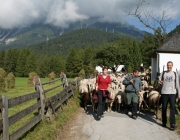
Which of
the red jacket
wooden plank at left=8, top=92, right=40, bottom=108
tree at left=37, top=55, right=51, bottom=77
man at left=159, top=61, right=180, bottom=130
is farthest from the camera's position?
tree at left=37, top=55, right=51, bottom=77

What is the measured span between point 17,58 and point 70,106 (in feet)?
251

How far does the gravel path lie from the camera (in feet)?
23.2

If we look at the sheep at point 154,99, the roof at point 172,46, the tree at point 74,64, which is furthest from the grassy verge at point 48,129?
the tree at point 74,64

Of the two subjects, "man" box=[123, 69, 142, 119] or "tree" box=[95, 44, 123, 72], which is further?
"tree" box=[95, 44, 123, 72]

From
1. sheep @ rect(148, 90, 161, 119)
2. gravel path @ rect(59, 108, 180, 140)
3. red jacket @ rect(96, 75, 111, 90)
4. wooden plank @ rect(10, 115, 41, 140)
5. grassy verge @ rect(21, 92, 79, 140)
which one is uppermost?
red jacket @ rect(96, 75, 111, 90)

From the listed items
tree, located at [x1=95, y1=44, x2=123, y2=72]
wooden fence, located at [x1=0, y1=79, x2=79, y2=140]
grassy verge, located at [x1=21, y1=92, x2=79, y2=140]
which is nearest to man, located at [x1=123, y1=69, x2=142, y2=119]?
grassy verge, located at [x1=21, y1=92, x2=79, y2=140]

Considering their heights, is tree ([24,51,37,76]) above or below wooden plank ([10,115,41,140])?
above

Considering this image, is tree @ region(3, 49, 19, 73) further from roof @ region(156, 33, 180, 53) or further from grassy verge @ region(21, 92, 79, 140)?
grassy verge @ region(21, 92, 79, 140)

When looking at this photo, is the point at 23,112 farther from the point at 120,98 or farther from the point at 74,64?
the point at 74,64

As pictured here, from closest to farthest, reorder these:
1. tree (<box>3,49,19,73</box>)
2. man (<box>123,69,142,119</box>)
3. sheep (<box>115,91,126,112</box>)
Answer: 1. man (<box>123,69,142,119</box>)
2. sheep (<box>115,91,126,112</box>)
3. tree (<box>3,49,19,73</box>)

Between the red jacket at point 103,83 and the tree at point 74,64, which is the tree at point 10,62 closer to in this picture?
the tree at point 74,64

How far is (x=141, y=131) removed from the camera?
762cm

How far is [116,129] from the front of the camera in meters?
7.77

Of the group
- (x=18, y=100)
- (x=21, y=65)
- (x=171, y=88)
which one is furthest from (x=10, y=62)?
(x=18, y=100)
